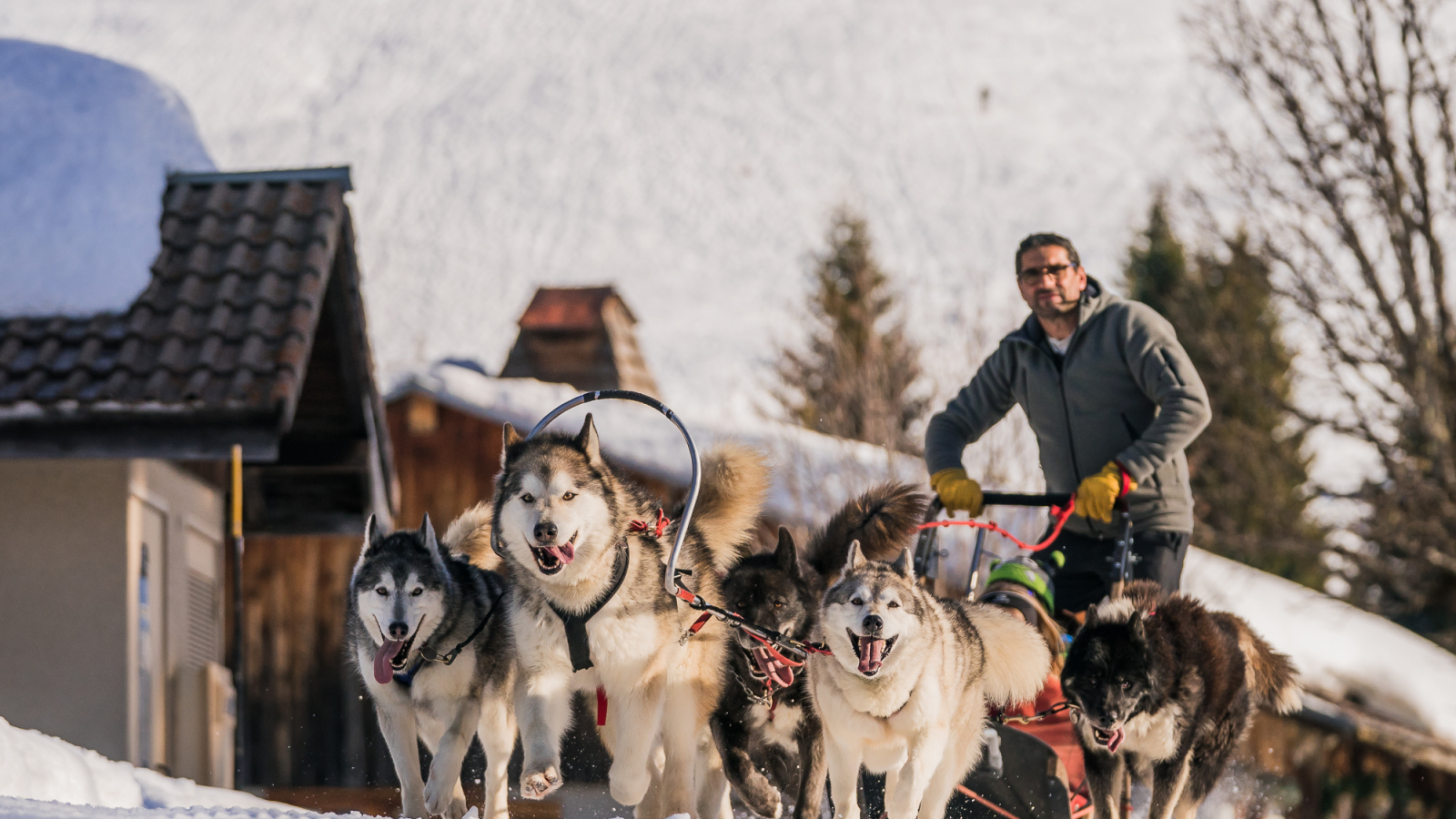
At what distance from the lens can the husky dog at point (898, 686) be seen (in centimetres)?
458

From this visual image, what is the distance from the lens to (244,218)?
392 inches

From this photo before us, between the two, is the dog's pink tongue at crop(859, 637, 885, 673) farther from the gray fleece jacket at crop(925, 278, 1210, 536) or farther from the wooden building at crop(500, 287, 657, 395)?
the wooden building at crop(500, 287, 657, 395)

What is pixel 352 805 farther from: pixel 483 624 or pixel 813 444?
pixel 813 444

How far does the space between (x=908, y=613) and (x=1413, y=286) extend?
12.4m

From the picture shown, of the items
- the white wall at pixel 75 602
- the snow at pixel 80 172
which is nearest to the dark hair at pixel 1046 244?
the snow at pixel 80 172

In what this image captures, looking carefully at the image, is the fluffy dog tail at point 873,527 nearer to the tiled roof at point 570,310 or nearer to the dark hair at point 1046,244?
the dark hair at point 1046,244

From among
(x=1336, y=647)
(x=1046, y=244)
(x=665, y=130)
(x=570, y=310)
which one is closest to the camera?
(x=1046, y=244)

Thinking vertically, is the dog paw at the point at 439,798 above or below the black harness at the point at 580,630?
below

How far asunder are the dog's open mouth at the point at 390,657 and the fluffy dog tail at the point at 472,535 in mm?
978

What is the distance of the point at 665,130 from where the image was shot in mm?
129375

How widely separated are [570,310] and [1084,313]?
31.9 meters

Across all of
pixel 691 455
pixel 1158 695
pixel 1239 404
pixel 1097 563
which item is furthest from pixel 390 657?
pixel 1239 404

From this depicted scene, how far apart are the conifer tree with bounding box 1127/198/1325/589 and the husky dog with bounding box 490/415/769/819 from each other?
33.3 feet

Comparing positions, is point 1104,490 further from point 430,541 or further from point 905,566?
point 430,541
